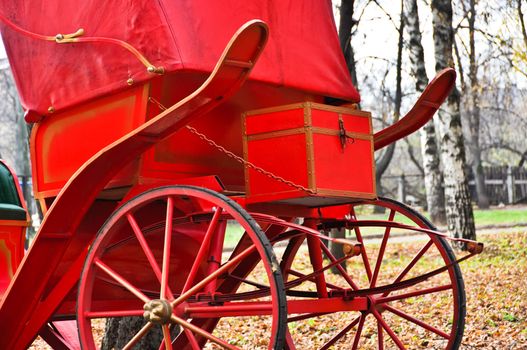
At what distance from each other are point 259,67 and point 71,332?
247cm

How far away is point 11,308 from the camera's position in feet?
14.4

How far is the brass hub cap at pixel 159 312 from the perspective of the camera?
3703 millimetres

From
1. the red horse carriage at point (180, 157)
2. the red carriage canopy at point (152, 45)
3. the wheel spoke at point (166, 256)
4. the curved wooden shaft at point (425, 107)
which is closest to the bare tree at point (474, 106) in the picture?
the curved wooden shaft at point (425, 107)

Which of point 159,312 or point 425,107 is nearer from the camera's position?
point 159,312

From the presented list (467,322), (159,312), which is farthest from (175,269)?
(467,322)

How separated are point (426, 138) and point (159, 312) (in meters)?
13.1

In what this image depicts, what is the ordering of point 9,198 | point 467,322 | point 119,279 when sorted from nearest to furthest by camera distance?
point 119,279, point 9,198, point 467,322

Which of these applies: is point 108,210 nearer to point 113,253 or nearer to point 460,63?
point 113,253

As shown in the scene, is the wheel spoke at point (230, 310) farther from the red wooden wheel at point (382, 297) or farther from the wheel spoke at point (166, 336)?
the red wooden wheel at point (382, 297)

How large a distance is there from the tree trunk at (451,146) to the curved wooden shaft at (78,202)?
881cm

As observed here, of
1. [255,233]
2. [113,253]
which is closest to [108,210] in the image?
[113,253]

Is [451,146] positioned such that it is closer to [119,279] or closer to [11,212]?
[11,212]

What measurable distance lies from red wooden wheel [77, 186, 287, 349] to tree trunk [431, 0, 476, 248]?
8.37m

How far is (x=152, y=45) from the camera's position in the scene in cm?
409
